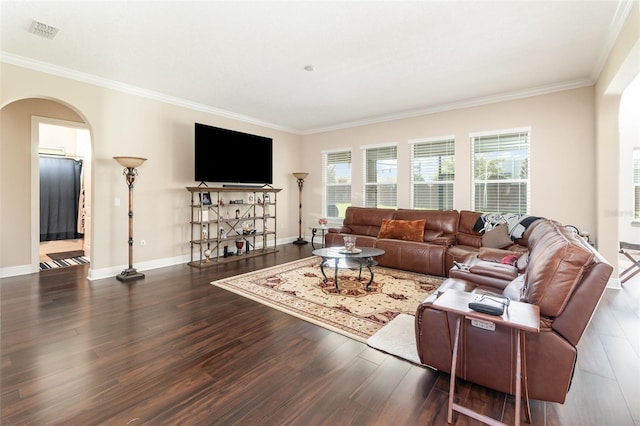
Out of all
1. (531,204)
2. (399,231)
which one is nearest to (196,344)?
(399,231)

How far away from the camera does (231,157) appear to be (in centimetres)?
583

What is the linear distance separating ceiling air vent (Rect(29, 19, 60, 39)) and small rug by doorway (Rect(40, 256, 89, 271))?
142 inches

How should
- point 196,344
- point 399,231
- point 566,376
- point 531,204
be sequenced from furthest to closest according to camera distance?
point 399,231
point 531,204
point 196,344
point 566,376

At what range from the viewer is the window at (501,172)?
497 cm

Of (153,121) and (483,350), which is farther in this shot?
(153,121)

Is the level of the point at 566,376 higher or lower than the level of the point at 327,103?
lower

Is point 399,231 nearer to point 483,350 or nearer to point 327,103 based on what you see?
point 327,103

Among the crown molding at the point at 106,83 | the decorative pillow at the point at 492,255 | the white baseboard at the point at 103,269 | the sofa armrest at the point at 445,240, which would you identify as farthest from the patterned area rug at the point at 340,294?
the crown molding at the point at 106,83

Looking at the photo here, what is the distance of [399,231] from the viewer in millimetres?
5293

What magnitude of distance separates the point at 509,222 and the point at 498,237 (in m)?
0.31

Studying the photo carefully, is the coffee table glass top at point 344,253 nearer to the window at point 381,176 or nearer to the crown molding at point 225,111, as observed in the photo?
the window at point 381,176

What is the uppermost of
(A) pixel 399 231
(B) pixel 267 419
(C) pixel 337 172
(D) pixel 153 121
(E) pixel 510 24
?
(E) pixel 510 24

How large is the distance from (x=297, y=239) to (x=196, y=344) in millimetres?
5329

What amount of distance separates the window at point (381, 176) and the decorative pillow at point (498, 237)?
6.88ft
